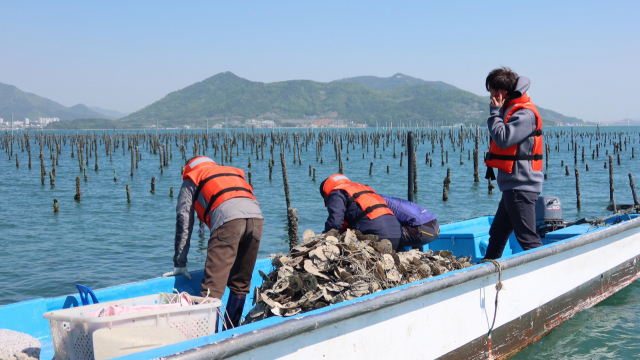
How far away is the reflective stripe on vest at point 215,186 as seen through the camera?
14.5ft

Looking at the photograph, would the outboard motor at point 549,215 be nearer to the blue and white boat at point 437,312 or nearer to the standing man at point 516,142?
the blue and white boat at point 437,312

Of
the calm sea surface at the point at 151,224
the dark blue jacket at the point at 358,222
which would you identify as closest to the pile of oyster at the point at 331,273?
the dark blue jacket at the point at 358,222

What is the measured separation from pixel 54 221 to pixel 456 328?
1682cm

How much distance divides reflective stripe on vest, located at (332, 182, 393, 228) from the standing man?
1193 mm

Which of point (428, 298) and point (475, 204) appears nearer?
point (428, 298)

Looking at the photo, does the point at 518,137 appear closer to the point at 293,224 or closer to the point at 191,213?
the point at 191,213

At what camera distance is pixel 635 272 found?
321 inches

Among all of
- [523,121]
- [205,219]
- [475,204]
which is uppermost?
[523,121]

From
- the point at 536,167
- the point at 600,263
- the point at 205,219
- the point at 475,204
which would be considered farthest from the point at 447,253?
the point at 475,204

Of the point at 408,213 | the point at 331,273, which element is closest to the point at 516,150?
the point at 408,213

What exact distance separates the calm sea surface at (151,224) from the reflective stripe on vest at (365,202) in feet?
7.09

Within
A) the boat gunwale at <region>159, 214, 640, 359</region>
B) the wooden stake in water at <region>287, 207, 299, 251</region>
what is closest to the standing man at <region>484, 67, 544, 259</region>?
the boat gunwale at <region>159, 214, 640, 359</region>

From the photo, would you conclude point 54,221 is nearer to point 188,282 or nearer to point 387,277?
point 188,282

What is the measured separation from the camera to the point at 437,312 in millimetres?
4297
